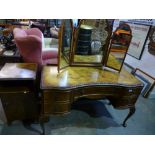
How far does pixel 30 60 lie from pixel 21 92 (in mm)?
785

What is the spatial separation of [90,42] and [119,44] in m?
0.34

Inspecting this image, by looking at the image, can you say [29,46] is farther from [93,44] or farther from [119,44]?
[119,44]

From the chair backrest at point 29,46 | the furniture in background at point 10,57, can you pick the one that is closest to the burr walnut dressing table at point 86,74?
the chair backrest at point 29,46

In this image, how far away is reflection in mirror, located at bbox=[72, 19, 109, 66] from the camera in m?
1.46

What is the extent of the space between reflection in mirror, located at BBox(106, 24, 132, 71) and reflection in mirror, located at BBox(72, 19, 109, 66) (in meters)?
0.09

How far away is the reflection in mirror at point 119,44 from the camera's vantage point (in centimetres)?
154

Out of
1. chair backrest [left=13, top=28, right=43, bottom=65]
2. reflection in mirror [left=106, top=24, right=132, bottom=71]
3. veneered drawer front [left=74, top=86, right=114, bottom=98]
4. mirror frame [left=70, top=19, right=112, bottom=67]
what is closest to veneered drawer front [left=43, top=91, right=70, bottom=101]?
veneered drawer front [left=74, top=86, right=114, bottom=98]

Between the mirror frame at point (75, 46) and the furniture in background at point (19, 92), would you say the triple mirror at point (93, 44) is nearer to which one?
the mirror frame at point (75, 46)

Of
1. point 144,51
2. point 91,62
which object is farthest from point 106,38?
point 144,51

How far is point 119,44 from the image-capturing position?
161 centimetres

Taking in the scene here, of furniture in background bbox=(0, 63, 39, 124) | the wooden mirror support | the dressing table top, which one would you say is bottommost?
furniture in background bbox=(0, 63, 39, 124)

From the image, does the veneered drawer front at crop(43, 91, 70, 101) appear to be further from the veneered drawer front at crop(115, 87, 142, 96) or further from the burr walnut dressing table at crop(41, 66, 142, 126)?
the veneered drawer front at crop(115, 87, 142, 96)

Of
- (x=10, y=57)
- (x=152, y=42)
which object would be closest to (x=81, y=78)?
(x=10, y=57)

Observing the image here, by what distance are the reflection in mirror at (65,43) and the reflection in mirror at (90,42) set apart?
65 millimetres
